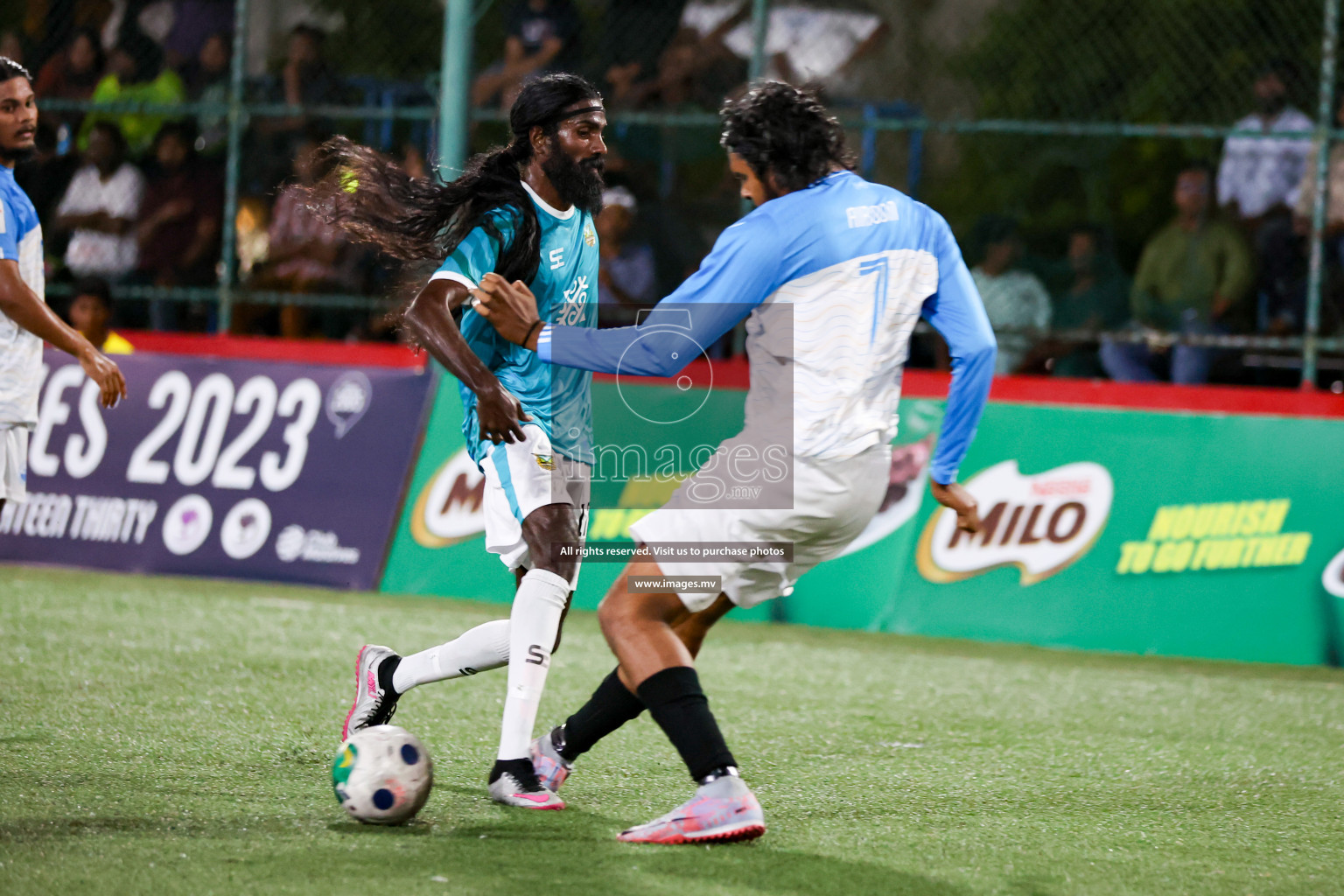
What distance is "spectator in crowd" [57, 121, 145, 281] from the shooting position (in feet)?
39.0

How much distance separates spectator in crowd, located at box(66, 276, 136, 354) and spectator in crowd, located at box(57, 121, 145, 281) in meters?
0.79

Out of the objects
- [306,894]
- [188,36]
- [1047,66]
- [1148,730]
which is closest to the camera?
[306,894]

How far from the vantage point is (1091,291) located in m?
10.5

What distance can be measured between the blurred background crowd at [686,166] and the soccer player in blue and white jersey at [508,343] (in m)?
4.79

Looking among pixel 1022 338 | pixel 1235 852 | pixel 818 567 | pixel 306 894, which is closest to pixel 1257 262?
pixel 1022 338

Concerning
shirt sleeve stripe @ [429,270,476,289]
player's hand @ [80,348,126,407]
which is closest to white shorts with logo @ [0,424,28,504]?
player's hand @ [80,348,126,407]

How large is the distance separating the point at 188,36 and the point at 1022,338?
7.07m

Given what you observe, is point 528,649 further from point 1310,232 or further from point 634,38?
point 634,38

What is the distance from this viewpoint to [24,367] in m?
5.85

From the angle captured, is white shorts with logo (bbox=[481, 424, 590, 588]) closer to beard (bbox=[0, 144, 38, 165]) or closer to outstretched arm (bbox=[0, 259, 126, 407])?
outstretched arm (bbox=[0, 259, 126, 407])

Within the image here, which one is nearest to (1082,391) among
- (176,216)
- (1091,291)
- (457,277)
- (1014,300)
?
(1014,300)

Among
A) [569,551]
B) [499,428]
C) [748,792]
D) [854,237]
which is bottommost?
[748,792]

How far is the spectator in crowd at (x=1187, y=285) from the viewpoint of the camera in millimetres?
9750

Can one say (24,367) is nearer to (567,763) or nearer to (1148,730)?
(567,763)
